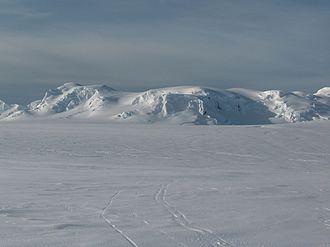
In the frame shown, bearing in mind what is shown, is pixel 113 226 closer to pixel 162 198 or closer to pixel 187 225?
pixel 187 225

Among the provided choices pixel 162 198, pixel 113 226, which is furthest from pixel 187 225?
pixel 162 198

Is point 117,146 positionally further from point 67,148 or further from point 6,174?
point 6,174

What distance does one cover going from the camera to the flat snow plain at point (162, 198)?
7.23 metres

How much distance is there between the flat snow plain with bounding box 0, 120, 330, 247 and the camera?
723cm

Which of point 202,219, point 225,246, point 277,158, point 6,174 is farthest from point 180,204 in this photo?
point 277,158

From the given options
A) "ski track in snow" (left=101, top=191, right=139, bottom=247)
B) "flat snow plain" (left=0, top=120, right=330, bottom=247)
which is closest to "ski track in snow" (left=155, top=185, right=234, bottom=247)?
"flat snow plain" (left=0, top=120, right=330, bottom=247)

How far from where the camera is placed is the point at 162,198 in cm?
1104

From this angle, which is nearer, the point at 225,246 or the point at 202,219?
the point at 225,246

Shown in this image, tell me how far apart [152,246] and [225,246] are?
0.90 meters

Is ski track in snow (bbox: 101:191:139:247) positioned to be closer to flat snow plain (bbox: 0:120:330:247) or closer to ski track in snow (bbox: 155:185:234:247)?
flat snow plain (bbox: 0:120:330:247)

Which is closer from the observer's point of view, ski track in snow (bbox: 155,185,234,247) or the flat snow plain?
ski track in snow (bbox: 155,185,234,247)

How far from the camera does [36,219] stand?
830 cm

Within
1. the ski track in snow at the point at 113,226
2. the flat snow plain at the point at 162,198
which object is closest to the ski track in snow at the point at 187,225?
the flat snow plain at the point at 162,198

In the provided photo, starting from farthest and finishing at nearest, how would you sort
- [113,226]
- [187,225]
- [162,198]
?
[162,198] < [187,225] < [113,226]
